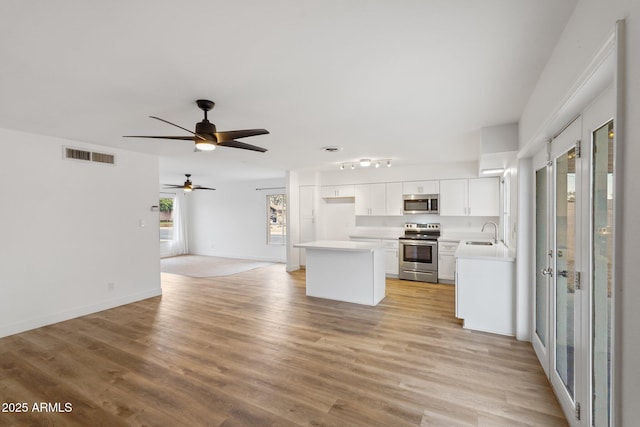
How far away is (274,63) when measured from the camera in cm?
204

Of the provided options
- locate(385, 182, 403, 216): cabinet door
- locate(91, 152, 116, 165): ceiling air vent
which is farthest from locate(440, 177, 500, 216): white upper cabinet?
locate(91, 152, 116, 165): ceiling air vent

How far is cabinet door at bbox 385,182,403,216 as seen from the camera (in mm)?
6453

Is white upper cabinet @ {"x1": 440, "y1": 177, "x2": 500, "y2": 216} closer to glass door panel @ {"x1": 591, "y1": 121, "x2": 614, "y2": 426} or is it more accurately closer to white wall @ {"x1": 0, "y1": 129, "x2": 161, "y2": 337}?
glass door panel @ {"x1": 591, "y1": 121, "x2": 614, "y2": 426}

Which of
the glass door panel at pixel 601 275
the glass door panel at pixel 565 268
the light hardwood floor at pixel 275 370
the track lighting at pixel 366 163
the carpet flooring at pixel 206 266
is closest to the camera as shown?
the glass door panel at pixel 601 275

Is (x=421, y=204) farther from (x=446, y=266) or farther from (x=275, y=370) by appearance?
(x=275, y=370)

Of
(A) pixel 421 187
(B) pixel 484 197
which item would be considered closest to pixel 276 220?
(A) pixel 421 187

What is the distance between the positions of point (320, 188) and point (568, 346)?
232 inches

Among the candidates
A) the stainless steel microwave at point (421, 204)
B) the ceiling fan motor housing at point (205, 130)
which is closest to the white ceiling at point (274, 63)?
the ceiling fan motor housing at point (205, 130)

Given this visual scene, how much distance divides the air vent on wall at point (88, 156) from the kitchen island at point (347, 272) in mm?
3157

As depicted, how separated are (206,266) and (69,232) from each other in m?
4.15

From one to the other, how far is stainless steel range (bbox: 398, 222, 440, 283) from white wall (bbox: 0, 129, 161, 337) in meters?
4.81

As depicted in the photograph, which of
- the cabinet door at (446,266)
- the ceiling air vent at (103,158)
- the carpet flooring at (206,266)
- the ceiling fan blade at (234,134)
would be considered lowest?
the carpet flooring at (206,266)

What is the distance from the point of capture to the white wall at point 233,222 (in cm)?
898

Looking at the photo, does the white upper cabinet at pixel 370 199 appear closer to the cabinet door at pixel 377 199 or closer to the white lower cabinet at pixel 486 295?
the cabinet door at pixel 377 199
